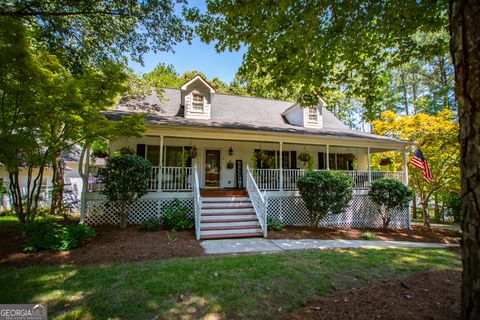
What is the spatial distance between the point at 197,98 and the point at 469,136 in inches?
425

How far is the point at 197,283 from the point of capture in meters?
3.73

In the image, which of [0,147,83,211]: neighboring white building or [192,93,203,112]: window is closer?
[192,93,203,112]: window

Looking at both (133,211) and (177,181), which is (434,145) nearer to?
(177,181)

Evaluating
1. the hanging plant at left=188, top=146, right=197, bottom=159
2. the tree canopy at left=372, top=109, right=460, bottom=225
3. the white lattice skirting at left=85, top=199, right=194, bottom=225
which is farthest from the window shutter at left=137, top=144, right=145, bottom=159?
the tree canopy at left=372, top=109, right=460, bottom=225

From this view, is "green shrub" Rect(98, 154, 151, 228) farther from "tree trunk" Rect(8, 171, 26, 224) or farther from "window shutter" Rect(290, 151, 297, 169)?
"window shutter" Rect(290, 151, 297, 169)

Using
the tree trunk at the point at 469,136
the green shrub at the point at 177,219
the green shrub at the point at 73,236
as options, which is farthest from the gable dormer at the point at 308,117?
the green shrub at the point at 73,236

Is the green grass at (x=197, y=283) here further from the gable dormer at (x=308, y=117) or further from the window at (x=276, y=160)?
the gable dormer at (x=308, y=117)

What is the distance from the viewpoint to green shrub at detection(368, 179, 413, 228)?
9.70m

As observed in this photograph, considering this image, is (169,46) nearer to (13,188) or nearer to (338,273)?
(13,188)

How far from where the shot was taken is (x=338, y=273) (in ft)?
13.8

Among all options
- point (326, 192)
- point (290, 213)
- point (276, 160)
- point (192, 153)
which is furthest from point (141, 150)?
point (326, 192)

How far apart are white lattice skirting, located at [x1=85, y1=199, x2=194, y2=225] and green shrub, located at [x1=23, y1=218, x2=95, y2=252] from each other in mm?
2269

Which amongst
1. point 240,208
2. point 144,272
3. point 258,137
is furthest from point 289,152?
point 144,272

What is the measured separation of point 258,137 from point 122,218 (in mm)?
6096
